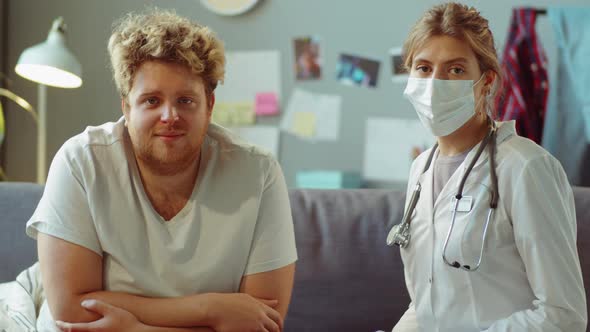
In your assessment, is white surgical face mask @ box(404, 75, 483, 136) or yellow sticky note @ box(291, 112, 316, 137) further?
yellow sticky note @ box(291, 112, 316, 137)

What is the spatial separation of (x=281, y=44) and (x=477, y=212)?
6.39 ft

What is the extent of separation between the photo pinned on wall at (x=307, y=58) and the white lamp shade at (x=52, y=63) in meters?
0.99

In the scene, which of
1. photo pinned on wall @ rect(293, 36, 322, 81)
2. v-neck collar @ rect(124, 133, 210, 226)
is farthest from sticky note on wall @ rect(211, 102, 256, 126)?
v-neck collar @ rect(124, 133, 210, 226)

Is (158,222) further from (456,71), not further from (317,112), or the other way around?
(317,112)

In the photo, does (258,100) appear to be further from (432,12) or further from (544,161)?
(544,161)

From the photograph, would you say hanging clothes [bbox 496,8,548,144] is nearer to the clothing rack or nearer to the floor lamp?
the clothing rack

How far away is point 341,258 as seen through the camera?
1.93 metres

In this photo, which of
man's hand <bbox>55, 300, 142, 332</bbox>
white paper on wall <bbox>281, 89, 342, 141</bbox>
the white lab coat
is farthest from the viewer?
white paper on wall <bbox>281, 89, 342, 141</bbox>

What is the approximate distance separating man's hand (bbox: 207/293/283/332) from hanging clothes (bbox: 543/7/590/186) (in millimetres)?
1472

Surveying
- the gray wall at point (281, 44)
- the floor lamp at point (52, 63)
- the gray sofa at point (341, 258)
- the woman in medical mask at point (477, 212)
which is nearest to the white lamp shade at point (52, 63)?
the floor lamp at point (52, 63)

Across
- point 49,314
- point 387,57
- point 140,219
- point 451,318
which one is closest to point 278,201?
point 140,219

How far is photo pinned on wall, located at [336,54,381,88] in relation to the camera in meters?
3.04

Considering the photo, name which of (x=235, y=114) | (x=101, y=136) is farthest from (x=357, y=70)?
(x=101, y=136)

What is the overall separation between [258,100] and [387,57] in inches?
25.1
